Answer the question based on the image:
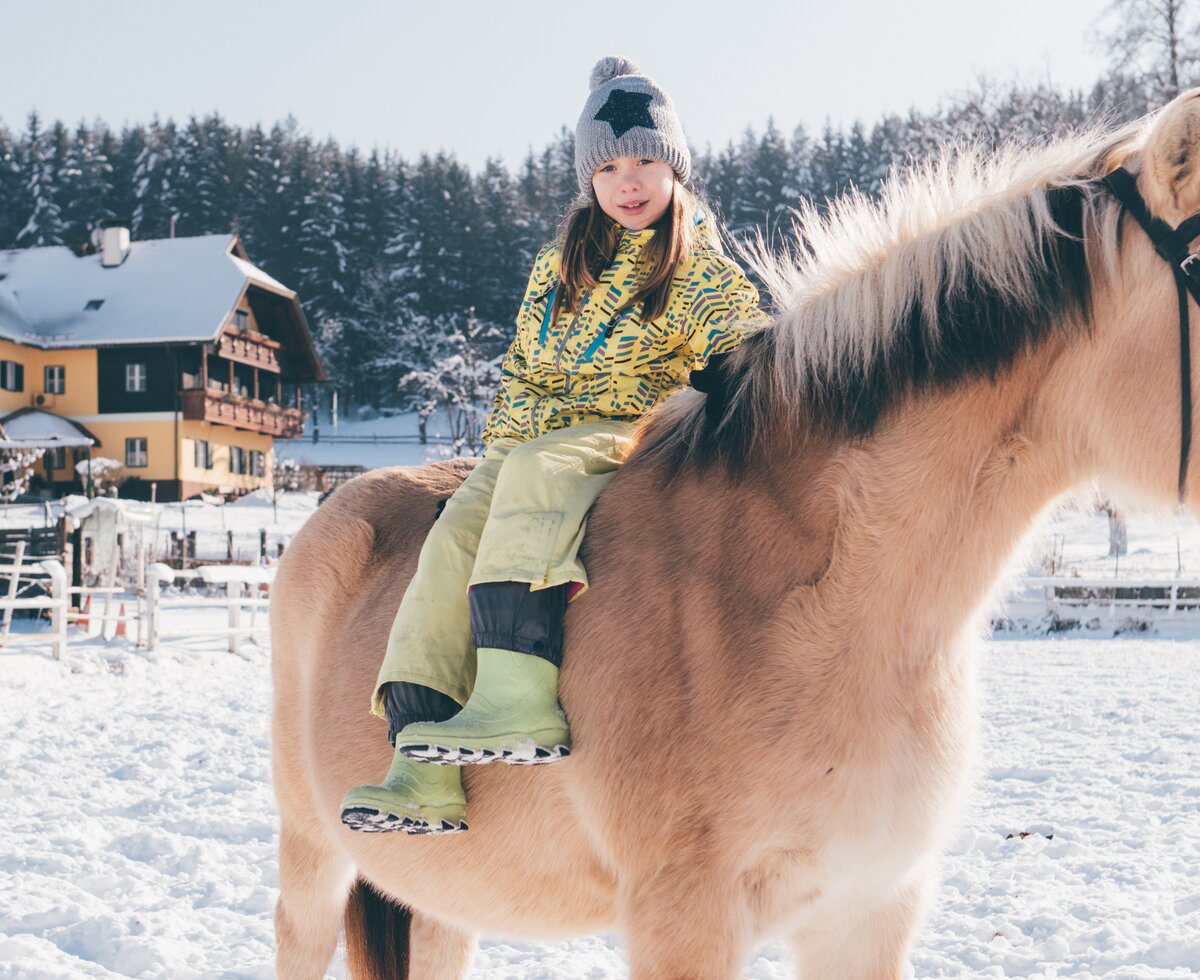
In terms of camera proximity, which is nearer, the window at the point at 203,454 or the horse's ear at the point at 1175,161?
the horse's ear at the point at 1175,161

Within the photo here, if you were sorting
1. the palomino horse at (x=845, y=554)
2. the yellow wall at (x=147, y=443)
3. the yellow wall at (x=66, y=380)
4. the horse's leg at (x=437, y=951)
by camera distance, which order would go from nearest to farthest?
1. the palomino horse at (x=845, y=554)
2. the horse's leg at (x=437, y=951)
3. the yellow wall at (x=147, y=443)
4. the yellow wall at (x=66, y=380)

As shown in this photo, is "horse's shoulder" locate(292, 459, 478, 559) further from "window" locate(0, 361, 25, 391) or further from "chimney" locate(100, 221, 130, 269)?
"chimney" locate(100, 221, 130, 269)

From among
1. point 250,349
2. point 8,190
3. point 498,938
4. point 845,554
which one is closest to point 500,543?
point 845,554

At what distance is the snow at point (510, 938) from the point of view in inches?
162

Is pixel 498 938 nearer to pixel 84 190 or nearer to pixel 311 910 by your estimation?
pixel 311 910

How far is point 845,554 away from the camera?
6.56 feet

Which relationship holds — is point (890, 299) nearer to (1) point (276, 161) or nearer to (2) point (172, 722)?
(2) point (172, 722)

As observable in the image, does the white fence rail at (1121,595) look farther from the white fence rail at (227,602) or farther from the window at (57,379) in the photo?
the window at (57,379)

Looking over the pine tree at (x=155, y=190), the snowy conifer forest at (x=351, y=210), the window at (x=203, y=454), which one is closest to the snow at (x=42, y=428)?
the window at (x=203, y=454)

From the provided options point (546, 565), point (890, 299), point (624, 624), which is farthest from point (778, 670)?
point (890, 299)

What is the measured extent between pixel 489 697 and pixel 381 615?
79 cm

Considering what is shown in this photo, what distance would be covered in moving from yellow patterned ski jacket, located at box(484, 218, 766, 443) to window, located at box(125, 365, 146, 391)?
144 feet

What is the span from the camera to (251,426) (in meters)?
44.0

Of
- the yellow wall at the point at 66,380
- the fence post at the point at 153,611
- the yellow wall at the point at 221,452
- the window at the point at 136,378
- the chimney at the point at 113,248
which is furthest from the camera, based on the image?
the chimney at the point at 113,248
